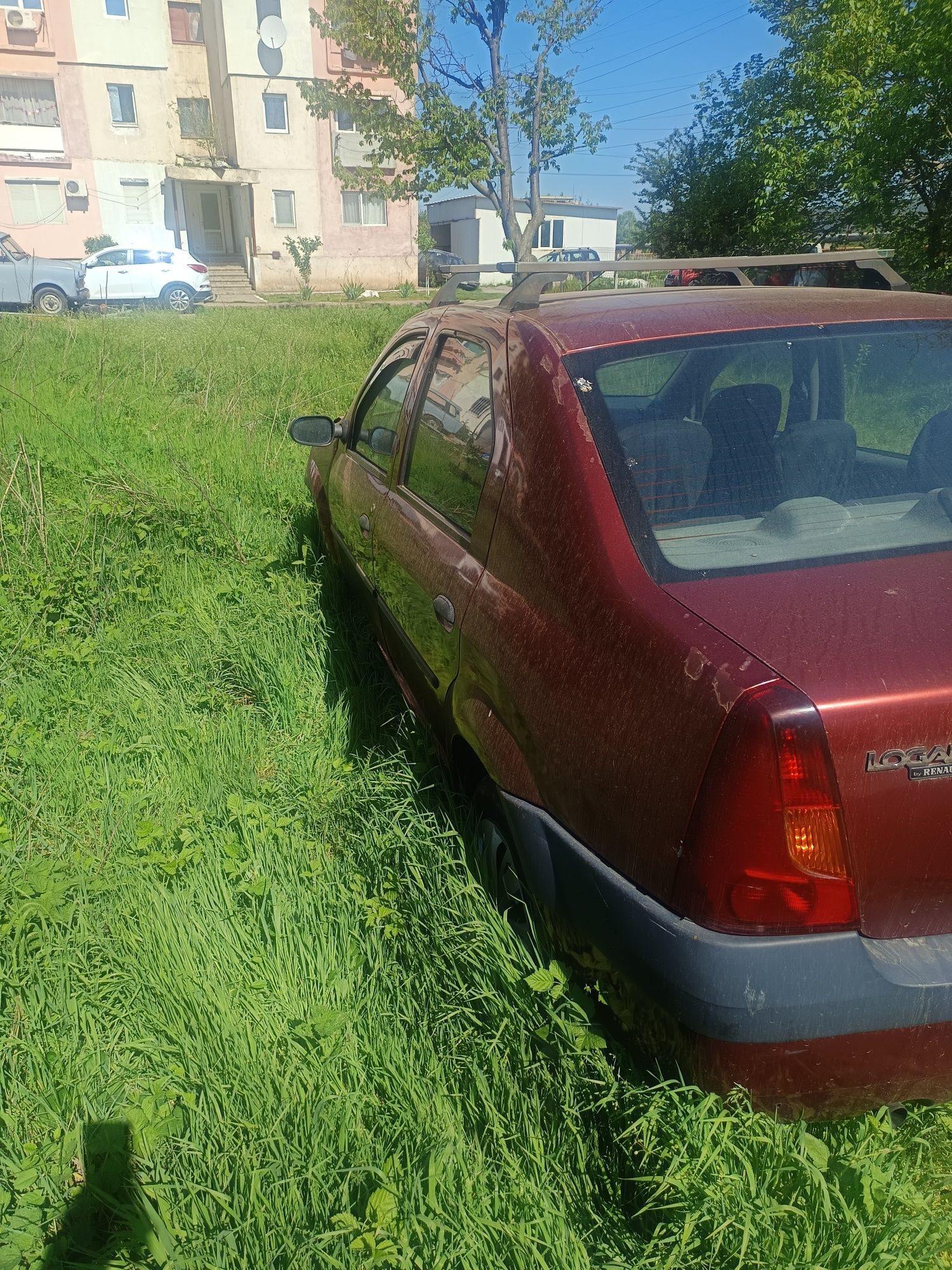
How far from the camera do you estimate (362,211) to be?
38.6 m

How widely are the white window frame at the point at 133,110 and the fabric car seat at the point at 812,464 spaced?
132 ft

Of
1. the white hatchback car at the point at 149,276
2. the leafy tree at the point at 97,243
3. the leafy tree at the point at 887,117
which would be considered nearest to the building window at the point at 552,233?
the leafy tree at the point at 97,243

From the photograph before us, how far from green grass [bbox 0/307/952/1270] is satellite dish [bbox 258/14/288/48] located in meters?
37.4

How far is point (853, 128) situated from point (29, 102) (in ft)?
119

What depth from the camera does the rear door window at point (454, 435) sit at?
2.73 meters

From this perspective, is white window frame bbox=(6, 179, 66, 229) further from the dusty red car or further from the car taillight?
the car taillight

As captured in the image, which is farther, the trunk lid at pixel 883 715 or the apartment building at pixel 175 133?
the apartment building at pixel 175 133

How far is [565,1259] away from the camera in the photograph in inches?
68.6

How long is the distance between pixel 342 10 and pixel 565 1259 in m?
22.2

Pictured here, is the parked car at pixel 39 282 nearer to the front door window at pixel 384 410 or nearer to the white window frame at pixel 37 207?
the white window frame at pixel 37 207

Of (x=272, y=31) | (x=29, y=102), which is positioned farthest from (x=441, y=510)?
(x=29, y=102)

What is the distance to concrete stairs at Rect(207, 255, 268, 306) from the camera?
114ft

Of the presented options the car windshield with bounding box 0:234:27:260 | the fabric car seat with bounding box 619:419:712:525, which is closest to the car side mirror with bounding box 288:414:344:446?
the fabric car seat with bounding box 619:419:712:525

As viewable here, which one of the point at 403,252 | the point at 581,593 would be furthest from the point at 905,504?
the point at 403,252
